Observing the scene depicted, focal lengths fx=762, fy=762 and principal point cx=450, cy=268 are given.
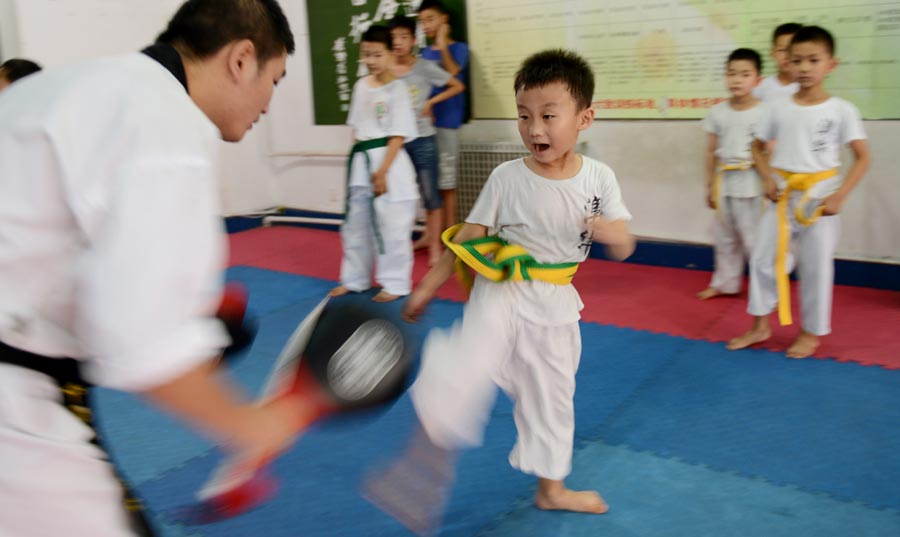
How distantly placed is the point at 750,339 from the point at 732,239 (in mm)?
1044

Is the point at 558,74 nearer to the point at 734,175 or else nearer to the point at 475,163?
the point at 734,175

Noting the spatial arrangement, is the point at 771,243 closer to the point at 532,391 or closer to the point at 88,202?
the point at 532,391

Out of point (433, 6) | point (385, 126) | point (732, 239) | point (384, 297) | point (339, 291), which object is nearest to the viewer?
point (732, 239)

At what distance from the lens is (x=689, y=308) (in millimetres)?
4672

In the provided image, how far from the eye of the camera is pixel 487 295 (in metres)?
2.44

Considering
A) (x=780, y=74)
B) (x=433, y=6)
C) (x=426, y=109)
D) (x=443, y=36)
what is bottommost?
(x=426, y=109)

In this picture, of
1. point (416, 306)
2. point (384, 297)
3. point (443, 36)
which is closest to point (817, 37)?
point (416, 306)

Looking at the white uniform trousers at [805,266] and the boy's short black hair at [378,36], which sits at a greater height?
the boy's short black hair at [378,36]

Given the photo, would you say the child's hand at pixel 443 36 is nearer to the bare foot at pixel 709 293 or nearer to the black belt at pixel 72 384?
the bare foot at pixel 709 293

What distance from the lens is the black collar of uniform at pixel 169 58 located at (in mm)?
1162

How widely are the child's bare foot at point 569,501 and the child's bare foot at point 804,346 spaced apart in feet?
5.89

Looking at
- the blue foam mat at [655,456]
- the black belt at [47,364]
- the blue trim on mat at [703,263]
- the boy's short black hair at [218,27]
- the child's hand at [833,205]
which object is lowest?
the blue foam mat at [655,456]

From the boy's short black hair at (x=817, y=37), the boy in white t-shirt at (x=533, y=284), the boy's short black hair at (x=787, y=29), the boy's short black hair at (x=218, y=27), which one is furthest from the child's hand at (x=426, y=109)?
the boy's short black hair at (x=218, y=27)

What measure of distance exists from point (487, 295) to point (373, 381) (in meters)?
1.27
